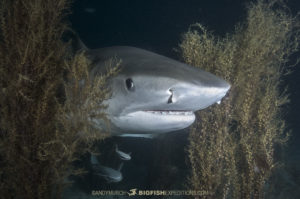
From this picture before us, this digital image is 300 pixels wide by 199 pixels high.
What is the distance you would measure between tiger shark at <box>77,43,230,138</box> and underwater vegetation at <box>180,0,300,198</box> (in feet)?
5.49

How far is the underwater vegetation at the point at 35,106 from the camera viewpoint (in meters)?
3.03

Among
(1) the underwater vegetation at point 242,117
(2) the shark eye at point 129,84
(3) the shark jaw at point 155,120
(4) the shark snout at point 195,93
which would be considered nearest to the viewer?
(4) the shark snout at point 195,93

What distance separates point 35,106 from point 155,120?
157cm

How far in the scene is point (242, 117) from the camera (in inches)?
181

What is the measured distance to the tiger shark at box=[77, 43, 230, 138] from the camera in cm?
254

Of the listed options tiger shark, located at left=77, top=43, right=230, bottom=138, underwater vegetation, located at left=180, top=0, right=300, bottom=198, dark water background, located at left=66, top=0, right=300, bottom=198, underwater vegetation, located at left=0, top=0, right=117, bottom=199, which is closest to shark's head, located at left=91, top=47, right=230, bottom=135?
tiger shark, located at left=77, top=43, right=230, bottom=138

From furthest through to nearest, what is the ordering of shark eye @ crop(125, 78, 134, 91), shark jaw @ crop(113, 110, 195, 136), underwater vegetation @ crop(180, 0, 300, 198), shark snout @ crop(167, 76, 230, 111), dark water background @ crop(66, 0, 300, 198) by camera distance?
dark water background @ crop(66, 0, 300, 198), underwater vegetation @ crop(180, 0, 300, 198), shark jaw @ crop(113, 110, 195, 136), shark eye @ crop(125, 78, 134, 91), shark snout @ crop(167, 76, 230, 111)

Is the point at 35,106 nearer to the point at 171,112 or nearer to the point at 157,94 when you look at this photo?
the point at 157,94

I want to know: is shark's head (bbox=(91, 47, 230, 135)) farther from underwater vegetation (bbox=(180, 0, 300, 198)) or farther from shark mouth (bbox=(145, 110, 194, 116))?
underwater vegetation (bbox=(180, 0, 300, 198))

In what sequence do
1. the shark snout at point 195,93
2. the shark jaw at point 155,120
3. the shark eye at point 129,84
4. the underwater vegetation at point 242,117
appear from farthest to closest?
the underwater vegetation at point 242,117 → the shark jaw at point 155,120 → the shark eye at point 129,84 → the shark snout at point 195,93

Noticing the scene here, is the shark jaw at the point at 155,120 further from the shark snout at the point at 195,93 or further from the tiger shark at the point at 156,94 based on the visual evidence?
the shark snout at the point at 195,93

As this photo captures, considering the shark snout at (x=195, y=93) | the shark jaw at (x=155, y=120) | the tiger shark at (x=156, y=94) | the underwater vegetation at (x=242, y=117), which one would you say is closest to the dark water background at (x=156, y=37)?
the underwater vegetation at (x=242, y=117)

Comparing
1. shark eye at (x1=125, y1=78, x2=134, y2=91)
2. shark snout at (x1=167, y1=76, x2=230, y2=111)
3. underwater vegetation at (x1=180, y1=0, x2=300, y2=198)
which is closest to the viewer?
shark snout at (x1=167, y1=76, x2=230, y2=111)

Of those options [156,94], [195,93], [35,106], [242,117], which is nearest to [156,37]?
[242,117]
